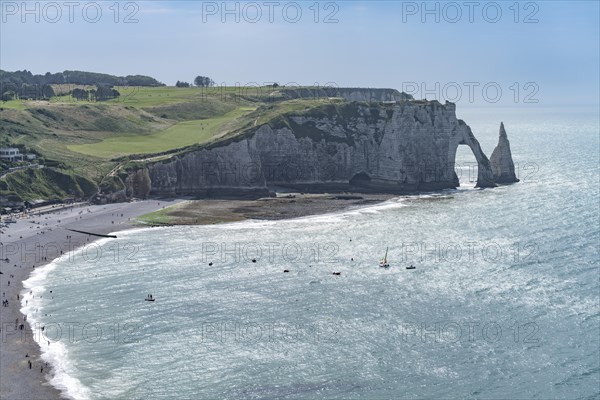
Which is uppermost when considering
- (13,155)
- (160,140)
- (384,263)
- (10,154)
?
(160,140)

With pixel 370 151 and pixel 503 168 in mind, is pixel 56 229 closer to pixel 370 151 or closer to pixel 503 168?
pixel 370 151

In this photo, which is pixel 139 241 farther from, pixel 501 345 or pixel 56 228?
pixel 501 345

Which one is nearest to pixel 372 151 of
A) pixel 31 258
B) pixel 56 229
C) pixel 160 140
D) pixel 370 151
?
pixel 370 151

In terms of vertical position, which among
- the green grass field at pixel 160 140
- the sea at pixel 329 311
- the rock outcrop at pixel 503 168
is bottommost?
the sea at pixel 329 311

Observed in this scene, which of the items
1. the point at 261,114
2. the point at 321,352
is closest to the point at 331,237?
the point at 321,352

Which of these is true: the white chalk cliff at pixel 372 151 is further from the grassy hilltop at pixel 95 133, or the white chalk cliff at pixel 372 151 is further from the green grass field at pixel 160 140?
the green grass field at pixel 160 140

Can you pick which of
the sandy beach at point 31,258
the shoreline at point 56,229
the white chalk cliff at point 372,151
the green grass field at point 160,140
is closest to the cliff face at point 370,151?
the white chalk cliff at point 372,151
